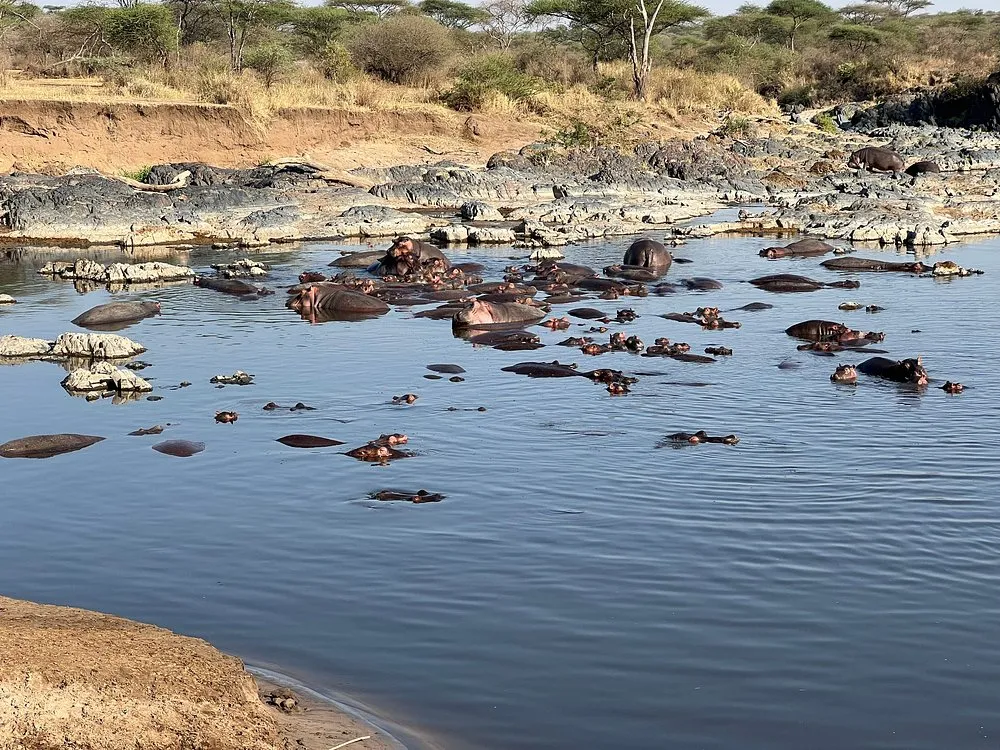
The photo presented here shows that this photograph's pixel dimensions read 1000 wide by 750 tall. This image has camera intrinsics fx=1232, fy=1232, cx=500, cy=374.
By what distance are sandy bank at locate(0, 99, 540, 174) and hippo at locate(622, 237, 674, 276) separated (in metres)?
14.0

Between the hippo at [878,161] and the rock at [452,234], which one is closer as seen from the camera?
the rock at [452,234]

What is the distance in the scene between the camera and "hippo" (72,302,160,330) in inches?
604

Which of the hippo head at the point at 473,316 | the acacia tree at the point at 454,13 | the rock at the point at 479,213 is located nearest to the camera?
the hippo head at the point at 473,316

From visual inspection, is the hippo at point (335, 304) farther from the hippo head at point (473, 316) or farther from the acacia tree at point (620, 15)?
the acacia tree at point (620, 15)

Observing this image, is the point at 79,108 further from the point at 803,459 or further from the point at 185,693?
the point at 185,693

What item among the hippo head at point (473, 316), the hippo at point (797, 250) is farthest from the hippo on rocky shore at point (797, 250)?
the hippo head at point (473, 316)

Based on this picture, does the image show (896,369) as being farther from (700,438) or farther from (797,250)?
(797,250)

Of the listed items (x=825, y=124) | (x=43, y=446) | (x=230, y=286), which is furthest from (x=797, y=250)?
(x=825, y=124)

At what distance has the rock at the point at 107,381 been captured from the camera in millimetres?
11617

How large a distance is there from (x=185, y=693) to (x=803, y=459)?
5.68m

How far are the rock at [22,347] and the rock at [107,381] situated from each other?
1819mm

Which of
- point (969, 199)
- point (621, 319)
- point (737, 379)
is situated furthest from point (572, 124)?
point (737, 379)

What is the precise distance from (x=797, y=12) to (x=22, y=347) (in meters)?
55.6

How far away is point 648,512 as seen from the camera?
775 centimetres
